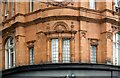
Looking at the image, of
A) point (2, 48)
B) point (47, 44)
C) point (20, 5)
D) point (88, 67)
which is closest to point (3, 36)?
point (2, 48)

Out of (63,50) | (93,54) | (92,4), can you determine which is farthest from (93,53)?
(92,4)

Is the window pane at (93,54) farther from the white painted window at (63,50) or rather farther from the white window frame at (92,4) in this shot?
the white window frame at (92,4)

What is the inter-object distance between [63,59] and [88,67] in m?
2.19

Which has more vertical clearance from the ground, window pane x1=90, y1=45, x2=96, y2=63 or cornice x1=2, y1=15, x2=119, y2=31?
cornice x1=2, y1=15, x2=119, y2=31

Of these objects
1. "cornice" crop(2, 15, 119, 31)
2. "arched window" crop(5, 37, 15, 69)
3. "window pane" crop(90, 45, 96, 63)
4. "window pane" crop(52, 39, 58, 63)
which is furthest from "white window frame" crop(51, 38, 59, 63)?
"arched window" crop(5, 37, 15, 69)

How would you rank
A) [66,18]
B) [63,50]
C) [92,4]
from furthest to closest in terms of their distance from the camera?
[92,4] < [66,18] < [63,50]

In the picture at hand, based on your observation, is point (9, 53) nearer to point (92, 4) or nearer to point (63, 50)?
point (63, 50)

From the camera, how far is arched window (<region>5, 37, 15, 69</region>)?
141 ft

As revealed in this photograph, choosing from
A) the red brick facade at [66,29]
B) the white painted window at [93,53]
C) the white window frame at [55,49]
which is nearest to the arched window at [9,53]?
the red brick facade at [66,29]

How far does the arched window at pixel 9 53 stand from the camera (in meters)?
43.1

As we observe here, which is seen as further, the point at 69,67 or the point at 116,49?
the point at 116,49

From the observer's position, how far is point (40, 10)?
39.9 m

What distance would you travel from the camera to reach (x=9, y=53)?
43719 millimetres

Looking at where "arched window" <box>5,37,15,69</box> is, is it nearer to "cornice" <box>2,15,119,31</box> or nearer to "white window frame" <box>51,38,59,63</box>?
"cornice" <box>2,15,119,31</box>
